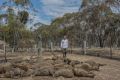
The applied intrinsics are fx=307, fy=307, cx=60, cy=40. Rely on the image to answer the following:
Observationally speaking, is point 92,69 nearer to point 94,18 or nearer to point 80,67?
point 80,67

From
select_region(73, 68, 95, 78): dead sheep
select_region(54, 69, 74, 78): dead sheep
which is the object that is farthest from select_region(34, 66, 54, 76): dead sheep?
select_region(73, 68, 95, 78): dead sheep

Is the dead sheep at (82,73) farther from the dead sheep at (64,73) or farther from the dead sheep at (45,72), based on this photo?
the dead sheep at (45,72)

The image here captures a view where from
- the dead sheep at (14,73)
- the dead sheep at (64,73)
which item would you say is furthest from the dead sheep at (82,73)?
the dead sheep at (14,73)

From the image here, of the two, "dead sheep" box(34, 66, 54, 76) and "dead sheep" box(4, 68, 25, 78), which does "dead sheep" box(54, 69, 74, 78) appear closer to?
"dead sheep" box(34, 66, 54, 76)

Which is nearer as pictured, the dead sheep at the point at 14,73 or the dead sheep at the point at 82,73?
the dead sheep at the point at 14,73

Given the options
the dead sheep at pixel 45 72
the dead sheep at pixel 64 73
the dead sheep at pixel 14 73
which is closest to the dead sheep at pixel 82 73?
the dead sheep at pixel 64 73

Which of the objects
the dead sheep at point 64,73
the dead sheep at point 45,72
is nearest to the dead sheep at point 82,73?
the dead sheep at point 64,73

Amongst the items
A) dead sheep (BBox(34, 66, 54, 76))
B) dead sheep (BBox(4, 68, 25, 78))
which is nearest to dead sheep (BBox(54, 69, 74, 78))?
dead sheep (BBox(34, 66, 54, 76))

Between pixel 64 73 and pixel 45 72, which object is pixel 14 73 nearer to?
pixel 45 72

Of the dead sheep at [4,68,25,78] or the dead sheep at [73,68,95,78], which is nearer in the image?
the dead sheep at [4,68,25,78]

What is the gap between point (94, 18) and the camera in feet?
155

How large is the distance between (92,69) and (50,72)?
328cm

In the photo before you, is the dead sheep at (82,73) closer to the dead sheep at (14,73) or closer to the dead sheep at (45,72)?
the dead sheep at (45,72)

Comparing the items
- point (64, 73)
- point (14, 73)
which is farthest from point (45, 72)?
point (14, 73)
